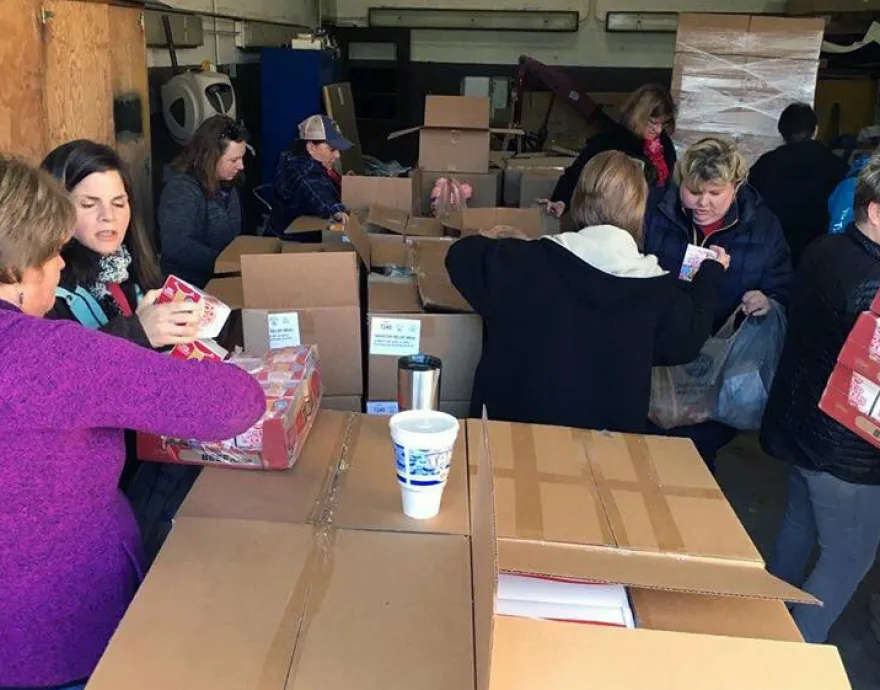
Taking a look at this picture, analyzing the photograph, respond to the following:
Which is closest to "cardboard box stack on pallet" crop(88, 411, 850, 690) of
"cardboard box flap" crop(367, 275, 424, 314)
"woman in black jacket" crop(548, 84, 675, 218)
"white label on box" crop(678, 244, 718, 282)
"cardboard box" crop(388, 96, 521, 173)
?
"cardboard box flap" crop(367, 275, 424, 314)

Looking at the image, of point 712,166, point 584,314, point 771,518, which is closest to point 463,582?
point 584,314

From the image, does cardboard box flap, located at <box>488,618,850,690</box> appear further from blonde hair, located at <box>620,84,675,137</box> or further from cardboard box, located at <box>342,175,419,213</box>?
blonde hair, located at <box>620,84,675,137</box>

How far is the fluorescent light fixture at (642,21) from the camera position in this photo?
26.8ft

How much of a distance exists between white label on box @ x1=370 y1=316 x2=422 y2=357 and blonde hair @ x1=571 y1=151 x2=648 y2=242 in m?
0.49

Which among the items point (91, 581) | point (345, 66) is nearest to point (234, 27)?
point (345, 66)

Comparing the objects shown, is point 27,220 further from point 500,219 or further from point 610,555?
point 500,219

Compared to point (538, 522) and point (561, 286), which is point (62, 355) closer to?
point (538, 522)

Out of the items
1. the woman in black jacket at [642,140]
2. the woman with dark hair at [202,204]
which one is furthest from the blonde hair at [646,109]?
the woman with dark hair at [202,204]

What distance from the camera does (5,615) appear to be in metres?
1.12

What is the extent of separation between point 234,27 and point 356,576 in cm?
531

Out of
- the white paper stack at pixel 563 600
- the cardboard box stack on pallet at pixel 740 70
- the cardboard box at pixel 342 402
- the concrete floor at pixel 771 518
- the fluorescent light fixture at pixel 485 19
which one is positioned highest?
the fluorescent light fixture at pixel 485 19

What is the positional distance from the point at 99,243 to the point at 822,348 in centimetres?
159

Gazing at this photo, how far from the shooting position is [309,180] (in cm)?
320

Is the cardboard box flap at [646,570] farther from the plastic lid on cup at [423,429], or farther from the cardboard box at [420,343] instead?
the cardboard box at [420,343]
